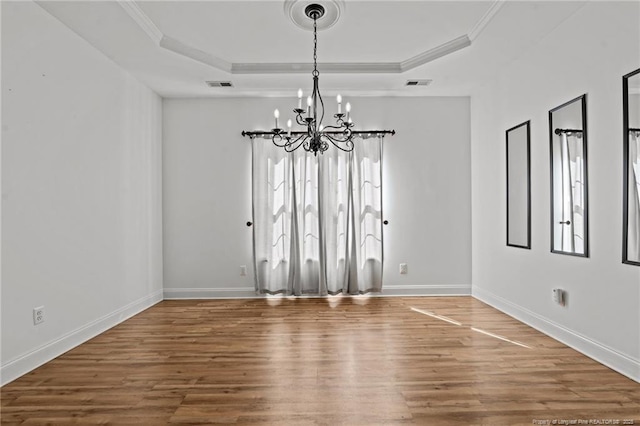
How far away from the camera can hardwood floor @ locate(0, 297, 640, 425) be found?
2092 mm

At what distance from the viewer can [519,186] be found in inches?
155

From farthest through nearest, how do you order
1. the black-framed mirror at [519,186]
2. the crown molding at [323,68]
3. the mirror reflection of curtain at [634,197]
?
1. the crown molding at [323,68]
2. the black-framed mirror at [519,186]
3. the mirror reflection of curtain at [634,197]

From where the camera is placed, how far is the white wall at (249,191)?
5.07m

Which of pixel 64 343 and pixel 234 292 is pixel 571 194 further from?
pixel 64 343

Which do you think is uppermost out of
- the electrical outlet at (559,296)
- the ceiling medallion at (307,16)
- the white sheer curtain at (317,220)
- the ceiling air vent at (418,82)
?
the ceiling medallion at (307,16)

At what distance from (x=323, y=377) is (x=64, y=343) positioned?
2.08m

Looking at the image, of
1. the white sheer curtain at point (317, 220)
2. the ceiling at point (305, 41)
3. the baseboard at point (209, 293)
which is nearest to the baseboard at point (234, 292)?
the baseboard at point (209, 293)

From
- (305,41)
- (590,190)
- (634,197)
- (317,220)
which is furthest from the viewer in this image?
(317,220)

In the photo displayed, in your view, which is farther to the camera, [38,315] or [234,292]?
[234,292]

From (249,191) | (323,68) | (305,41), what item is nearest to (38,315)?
(249,191)

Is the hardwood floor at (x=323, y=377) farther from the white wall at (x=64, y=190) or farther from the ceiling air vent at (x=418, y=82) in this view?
the ceiling air vent at (x=418, y=82)

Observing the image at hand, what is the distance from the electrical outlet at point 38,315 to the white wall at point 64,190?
0.13ft

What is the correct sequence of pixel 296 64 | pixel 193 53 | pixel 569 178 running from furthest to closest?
pixel 296 64, pixel 193 53, pixel 569 178

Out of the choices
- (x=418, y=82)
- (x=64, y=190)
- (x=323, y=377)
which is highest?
(x=418, y=82)
